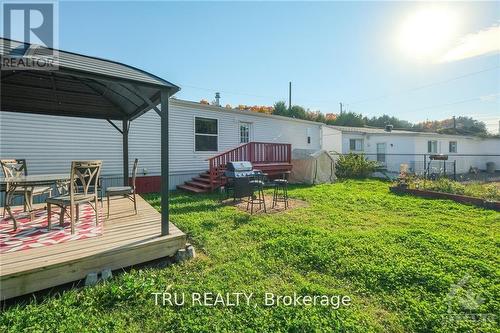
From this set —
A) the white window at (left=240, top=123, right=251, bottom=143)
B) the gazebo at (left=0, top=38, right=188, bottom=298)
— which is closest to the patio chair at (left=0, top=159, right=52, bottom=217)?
the gazebo at (left=0, top=38, right=188, bottom=298)

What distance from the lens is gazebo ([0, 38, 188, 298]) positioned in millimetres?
2928

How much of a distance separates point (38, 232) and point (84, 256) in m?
1.49

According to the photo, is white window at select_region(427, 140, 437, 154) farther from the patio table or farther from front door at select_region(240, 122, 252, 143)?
the patio table

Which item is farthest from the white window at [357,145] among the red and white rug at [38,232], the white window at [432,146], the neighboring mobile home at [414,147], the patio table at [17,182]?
the patio table at [17,182]

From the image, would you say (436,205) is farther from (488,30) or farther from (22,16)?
(22,16)

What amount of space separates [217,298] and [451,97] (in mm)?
37678

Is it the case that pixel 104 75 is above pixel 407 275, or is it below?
above

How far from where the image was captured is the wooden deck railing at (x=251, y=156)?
8914 mm

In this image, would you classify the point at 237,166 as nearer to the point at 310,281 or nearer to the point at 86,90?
the point at 86,90

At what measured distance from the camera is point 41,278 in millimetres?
2484

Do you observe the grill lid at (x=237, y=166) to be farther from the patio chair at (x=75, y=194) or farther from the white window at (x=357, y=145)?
the white window at (x=357, y=145)

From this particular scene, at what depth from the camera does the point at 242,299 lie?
100 inches

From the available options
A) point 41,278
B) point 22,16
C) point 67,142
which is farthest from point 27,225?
point 67,142

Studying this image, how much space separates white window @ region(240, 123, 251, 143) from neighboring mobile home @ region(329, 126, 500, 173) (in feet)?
29.6
